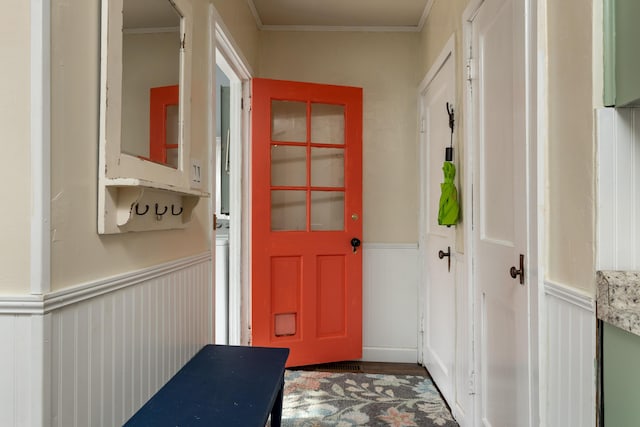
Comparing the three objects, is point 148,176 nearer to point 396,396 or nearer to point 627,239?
point 627,239

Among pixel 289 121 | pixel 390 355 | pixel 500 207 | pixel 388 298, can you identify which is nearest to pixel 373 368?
pixel 390 355

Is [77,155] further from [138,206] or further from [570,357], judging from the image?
[570,357]

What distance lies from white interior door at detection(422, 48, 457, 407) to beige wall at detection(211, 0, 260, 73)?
4.08 ft

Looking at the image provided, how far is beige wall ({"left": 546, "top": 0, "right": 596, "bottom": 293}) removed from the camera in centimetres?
98

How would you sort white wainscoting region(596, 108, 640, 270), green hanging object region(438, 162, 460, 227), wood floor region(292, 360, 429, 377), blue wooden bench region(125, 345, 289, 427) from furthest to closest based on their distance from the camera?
wood floor region(292, 360, 429, 377)
green hanging object region(438, 162, 460, 227)
blue wooden bench region(125, 345, 289, 427)
white wainscoting region(596, 108, 640, 270)

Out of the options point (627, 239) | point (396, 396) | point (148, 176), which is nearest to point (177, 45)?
point (148, 176)

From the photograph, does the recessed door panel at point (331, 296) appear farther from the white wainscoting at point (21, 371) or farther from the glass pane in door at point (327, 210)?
the white wainscoting at point (21, 371)

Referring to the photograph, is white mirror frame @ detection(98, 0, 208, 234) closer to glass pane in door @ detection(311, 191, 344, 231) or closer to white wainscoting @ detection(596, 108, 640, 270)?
white wainscoting @ detection(596, 108, 640, 270)

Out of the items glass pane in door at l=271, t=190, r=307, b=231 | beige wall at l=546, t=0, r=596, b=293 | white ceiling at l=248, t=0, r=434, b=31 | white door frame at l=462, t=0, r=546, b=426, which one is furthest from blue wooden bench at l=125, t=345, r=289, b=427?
white ceiling at l=248, t=0, r=434, b=31

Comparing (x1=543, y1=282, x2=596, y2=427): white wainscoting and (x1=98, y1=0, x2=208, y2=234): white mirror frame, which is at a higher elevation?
(x1=98, y1=0, x2=208, y2=234): white mirror frame

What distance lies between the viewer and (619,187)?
93cm

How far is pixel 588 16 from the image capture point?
0.97m

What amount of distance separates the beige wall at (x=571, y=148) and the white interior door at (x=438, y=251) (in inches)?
38.7

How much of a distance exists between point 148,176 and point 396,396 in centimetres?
195
